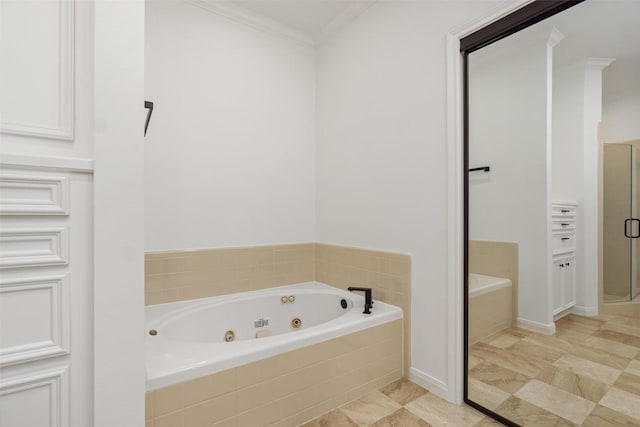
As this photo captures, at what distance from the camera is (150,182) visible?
2088mm

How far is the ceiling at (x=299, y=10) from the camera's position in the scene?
233cm

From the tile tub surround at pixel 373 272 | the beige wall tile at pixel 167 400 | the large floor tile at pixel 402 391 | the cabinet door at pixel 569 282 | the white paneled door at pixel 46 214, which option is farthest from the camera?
the tile tub surround at pixel 373 272

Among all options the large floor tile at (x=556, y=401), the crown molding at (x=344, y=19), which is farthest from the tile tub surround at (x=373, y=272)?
the crown molding at (x=344, y=19)

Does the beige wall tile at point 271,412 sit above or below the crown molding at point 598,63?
below

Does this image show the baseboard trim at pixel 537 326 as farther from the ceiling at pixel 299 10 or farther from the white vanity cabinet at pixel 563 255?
the ceiling at pixel 299 10

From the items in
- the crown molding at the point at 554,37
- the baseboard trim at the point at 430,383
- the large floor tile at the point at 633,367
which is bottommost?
the baseboard trim at the point at 430,383

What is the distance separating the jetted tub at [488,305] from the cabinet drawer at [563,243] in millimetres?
275

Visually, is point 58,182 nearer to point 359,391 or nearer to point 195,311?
point 195,311

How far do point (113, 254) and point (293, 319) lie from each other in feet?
5.26

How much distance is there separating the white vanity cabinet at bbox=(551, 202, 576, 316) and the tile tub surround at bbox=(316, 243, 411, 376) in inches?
29.5

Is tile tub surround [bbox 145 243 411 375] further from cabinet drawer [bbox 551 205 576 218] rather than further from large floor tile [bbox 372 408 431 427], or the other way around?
cabinet drawer [bbox 551 205 576 218]

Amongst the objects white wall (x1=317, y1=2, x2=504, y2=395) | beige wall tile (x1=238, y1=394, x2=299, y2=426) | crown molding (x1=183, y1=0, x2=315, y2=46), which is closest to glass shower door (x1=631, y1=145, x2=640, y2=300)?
white wall (x1=317, y1=2, x2=504, y2=395)

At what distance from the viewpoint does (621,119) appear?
128 cm

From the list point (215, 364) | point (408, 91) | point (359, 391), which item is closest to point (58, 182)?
point (215, 364)
